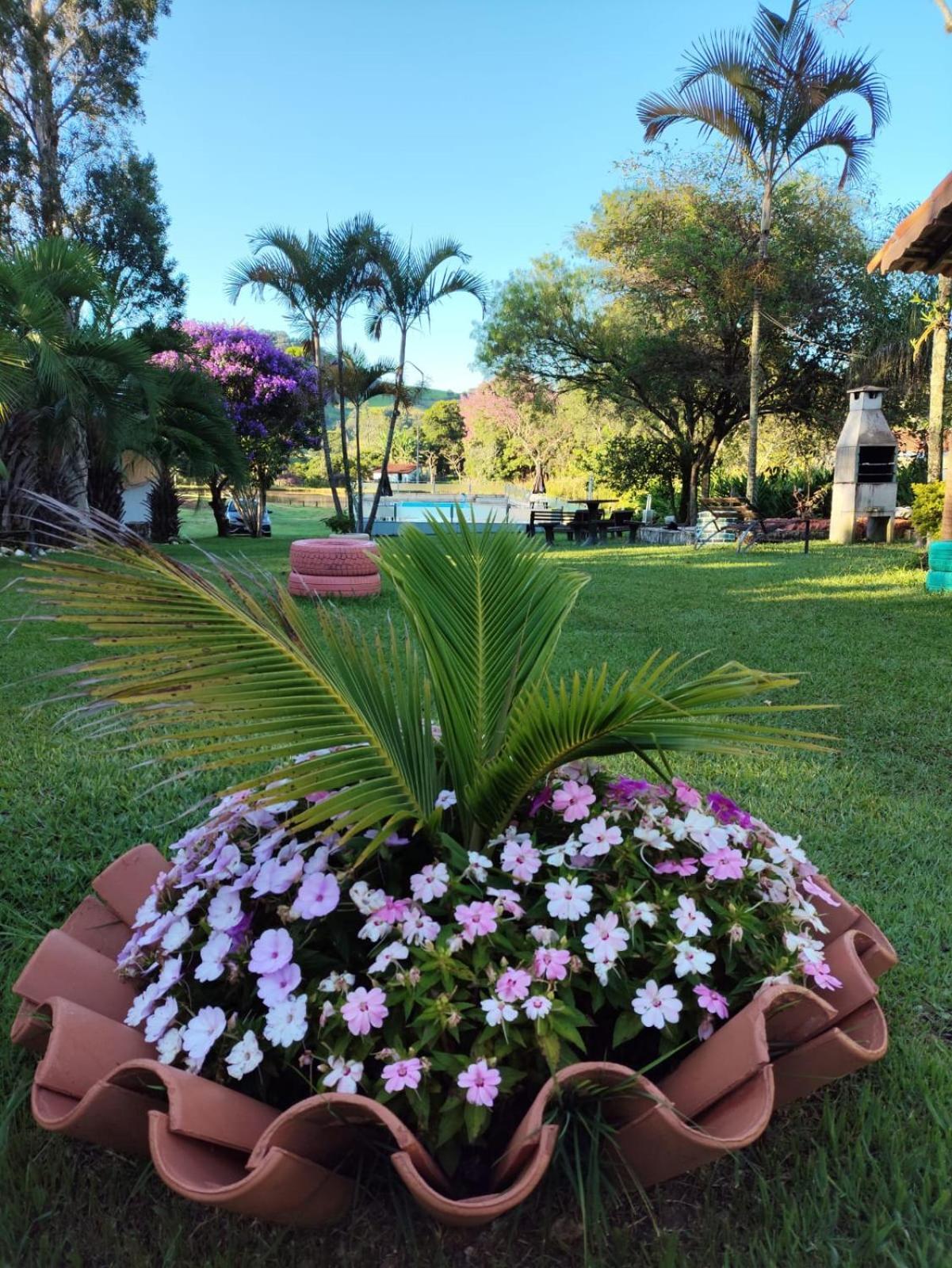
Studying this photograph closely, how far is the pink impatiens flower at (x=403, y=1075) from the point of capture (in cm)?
113

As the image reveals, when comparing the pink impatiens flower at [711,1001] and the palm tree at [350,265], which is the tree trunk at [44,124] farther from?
the pink impatiens flower at [711,1001]

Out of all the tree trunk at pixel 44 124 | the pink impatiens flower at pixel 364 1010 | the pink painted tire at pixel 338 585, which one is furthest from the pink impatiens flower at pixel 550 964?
the tree trunk at pixel 44 124

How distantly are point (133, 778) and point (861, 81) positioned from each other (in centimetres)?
1717

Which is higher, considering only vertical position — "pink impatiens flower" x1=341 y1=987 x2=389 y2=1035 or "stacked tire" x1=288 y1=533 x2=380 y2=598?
"stacked tire" x1=288 y1=533 x2=380 y2=598

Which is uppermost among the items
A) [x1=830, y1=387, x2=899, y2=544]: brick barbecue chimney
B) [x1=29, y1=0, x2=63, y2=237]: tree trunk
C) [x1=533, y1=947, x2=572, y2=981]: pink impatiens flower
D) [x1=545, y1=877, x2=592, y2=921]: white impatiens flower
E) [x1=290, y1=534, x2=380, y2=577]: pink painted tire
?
[x1=29, y1=0, x2=63, y2=237]: tree trunk

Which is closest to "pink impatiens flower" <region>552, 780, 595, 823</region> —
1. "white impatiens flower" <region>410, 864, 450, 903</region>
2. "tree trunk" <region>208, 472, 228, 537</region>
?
"white impatiens flower" <region>410, 864, 450, 903</region>

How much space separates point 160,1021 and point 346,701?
58cm

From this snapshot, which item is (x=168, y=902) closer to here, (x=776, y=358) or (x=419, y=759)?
(x=419, y=759)

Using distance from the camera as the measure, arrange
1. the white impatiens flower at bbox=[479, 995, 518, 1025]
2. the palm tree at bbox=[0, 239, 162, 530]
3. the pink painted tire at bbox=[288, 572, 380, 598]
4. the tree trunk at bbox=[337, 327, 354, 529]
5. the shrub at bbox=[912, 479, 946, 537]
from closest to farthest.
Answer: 1. the white impatiens flower at bbox=[479, 995, 518, 1025]
2. the pink painted tire at bbox=[288, 572, 380, 598]
3. the palm tree at bbox=[0, 239, 162, 530]
4. the shrub at bbox=[912, 479, 946, 537]
5. the tree trunk at bbox=[337, 327, 354, 529]

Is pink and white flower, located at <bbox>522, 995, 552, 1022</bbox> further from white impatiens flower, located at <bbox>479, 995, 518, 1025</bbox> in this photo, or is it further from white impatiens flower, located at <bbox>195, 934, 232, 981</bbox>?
white impatiens flower, located at <bbox>195, 934, 232, 981</bbox>

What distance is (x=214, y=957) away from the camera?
51.9 inches

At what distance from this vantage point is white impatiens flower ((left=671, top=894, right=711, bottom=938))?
131 centimetres

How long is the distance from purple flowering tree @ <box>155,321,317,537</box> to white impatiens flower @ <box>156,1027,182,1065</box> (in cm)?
2001

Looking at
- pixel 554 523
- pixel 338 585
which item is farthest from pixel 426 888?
pixel 554 523
